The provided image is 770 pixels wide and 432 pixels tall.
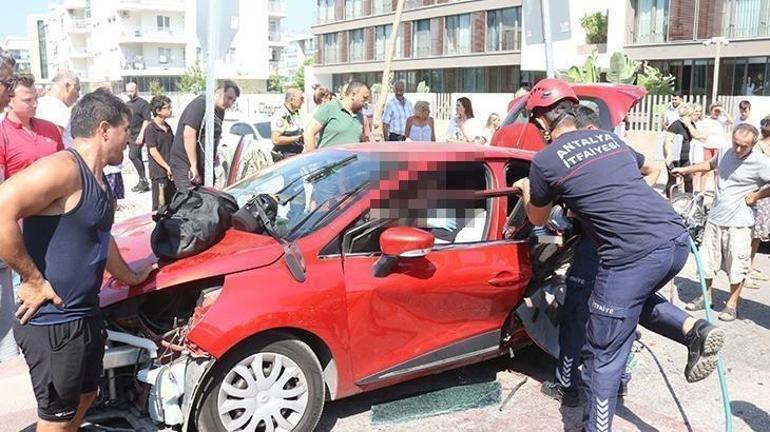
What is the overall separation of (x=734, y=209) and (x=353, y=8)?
43646 millimetres

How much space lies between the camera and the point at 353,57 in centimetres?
4809

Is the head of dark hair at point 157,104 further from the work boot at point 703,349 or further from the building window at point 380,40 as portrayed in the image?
the building window at point 380,40

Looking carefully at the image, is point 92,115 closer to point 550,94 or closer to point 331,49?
point 550,94

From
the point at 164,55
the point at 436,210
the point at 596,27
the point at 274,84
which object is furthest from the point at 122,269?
the point at 274,84

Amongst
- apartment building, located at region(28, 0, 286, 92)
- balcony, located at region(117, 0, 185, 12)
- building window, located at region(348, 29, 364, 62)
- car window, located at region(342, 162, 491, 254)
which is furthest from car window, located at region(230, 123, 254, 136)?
balcony, located at region(117, 0, 185, 12)

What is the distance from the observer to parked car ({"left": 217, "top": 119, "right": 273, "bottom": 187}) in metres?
7.54

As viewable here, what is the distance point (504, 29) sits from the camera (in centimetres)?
3569

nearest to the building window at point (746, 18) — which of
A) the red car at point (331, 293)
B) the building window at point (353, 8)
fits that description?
the red car at point (331, 293)

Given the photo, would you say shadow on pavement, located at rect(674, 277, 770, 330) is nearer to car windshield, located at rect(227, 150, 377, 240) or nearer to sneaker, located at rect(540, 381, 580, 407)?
sneaker, located at rect(540, 381, 580, 407)

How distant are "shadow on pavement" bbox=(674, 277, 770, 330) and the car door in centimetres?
300

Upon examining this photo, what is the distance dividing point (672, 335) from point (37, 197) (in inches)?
132

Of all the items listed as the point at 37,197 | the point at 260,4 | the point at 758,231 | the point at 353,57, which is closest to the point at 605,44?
the point at 353,57

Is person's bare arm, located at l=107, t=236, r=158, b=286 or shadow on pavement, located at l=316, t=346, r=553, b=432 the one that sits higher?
person's bare arm, located at l=107, t=236, r=158, b=286

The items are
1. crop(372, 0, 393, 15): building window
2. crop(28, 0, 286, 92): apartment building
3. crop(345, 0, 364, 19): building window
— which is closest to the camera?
crop(372, 0, 393, 15): building window
